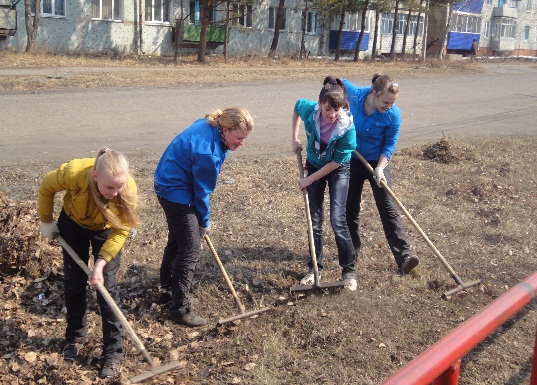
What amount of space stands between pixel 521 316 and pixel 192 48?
3053cm

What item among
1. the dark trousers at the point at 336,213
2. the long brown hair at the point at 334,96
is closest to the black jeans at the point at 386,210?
the dark trousers at the point at 336,213

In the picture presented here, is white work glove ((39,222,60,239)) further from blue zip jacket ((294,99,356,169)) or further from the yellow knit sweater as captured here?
blue zip jacket ((294,99,356,169))

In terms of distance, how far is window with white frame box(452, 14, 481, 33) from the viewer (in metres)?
53.5

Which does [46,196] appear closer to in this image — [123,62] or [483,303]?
[483,303]

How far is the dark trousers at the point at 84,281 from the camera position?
3.96 meters

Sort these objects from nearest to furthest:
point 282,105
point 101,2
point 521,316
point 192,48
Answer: point 521,316, point 282,105, point 101,2, point 192,48

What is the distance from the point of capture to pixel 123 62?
82.6 ft

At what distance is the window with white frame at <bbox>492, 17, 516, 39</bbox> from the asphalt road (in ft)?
129

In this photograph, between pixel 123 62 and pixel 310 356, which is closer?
pixel 310 356

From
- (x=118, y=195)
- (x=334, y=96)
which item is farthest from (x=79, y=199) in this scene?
(x=334, y=96)

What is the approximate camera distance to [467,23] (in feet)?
180

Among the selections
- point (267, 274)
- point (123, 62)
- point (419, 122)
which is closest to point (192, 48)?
point (123, 62)

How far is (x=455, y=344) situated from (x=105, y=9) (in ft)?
99.3

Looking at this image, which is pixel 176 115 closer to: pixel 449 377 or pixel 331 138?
pixel 331 138
